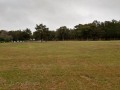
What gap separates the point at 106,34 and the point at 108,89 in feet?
411

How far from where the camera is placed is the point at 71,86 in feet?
39.0

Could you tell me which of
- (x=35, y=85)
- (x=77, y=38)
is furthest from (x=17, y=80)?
(x=77, y=38)

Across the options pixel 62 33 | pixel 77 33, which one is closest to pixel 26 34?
pixel 62 33

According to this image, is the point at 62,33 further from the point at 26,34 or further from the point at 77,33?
the point at 26,34

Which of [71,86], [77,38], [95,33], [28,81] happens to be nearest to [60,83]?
[71,86]

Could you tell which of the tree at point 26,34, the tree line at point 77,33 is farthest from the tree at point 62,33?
the tree at point 26,34

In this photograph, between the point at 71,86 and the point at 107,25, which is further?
the point at 107,25

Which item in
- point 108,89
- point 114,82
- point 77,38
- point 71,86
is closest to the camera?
point 108,89

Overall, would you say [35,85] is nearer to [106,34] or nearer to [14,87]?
[14,87]

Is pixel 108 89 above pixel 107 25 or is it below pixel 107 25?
below

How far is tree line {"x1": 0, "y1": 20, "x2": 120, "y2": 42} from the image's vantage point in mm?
133500

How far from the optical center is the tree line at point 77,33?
133500 millimetres

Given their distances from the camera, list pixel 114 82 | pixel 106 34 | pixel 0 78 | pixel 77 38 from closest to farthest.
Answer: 1. pixel 114 82
2. pixel 0 78
3. pixel 106 34
4. pixel 77 38

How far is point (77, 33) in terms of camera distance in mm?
139750
